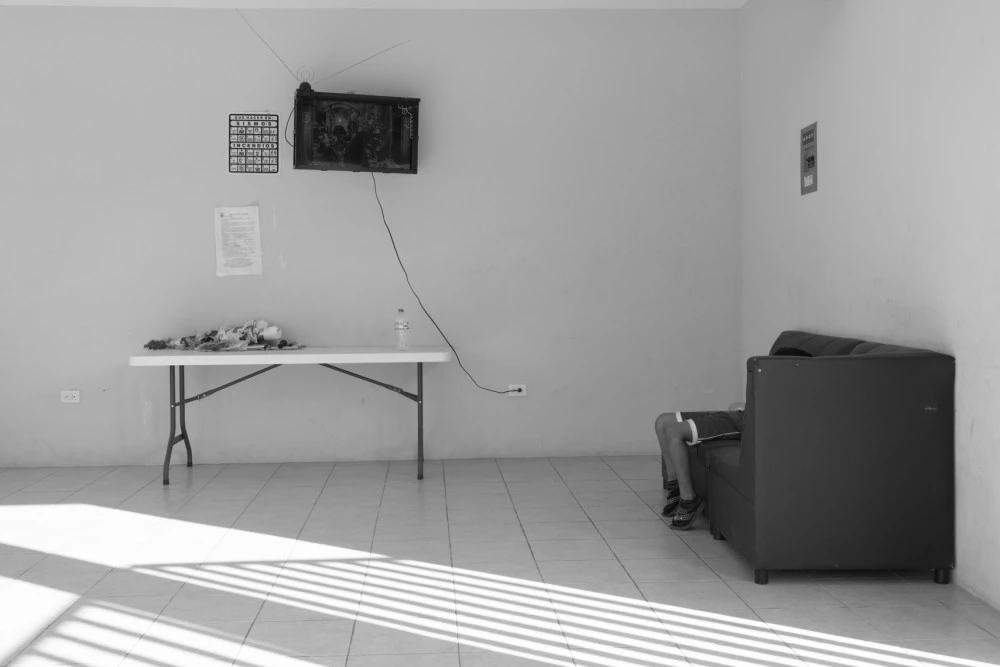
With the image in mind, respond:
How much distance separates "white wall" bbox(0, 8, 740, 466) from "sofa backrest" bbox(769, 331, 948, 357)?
1268 millimetres

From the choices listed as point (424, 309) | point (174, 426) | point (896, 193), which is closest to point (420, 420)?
point (424, 309)

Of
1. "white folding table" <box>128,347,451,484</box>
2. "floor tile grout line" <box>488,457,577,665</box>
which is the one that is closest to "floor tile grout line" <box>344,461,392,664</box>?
"white folding table" <box>128,347,451,484</box>

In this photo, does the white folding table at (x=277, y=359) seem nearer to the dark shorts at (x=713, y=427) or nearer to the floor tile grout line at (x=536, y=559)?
the floor tile grout line at (x=536, y=559)

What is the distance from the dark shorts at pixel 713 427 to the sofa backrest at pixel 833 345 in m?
0.37

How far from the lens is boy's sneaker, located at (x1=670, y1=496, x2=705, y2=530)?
12.7 feet

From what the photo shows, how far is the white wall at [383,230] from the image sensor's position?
5.34 metres

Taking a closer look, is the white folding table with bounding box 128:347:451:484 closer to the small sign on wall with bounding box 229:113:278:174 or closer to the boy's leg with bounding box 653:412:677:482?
the small sign on wall with bounding box 229:113:278:174

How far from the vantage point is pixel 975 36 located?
301cm

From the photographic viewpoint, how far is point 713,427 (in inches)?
154

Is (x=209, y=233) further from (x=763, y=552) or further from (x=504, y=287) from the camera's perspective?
(x=763, y=552)

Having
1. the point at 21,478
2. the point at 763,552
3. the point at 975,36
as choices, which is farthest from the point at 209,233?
the point at 975,36

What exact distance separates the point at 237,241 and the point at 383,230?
90 centimetres

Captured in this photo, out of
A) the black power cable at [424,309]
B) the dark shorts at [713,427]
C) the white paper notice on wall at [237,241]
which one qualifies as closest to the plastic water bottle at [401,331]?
the black power cable at [424,309]

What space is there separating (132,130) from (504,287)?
2.48 meters
